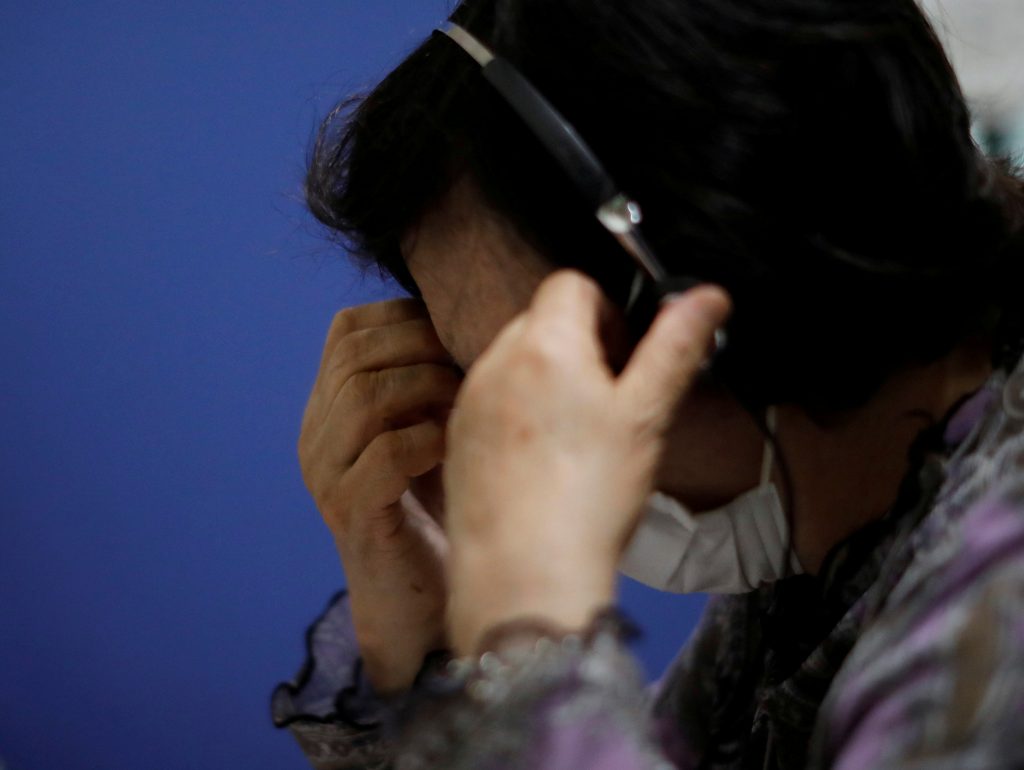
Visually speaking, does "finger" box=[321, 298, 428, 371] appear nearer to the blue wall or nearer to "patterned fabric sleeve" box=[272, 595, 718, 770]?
the blue wall

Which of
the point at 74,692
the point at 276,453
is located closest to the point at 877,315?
the point at 276,453

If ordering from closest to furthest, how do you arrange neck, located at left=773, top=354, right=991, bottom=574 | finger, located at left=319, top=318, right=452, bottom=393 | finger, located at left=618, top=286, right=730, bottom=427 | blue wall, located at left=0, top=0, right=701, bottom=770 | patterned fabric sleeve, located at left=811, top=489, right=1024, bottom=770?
patterned fabric sleeve, located at left=811, top=489, right=1024, bottom=770 < finger, located at left=618, top=286, right=730, bottom=427 < neck, located at left=773, top=354, right=991, bottom=574 < finger, located at left=319, top=318, right=452, bottom=393 < blue wall, located at left=0, top=0, right=701, bottom=770

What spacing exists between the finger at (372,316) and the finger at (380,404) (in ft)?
0.14

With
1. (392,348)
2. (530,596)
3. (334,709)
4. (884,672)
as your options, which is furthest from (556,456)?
(334,709)

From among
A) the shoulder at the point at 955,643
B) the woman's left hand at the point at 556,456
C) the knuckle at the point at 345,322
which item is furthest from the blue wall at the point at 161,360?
the shoulder at the point at 955,643

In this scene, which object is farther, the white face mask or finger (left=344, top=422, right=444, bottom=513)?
finger (left=344, top=422, right=444, bottom=513)

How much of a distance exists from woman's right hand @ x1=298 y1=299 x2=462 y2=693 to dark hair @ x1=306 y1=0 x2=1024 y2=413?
Result: 0.23 metres

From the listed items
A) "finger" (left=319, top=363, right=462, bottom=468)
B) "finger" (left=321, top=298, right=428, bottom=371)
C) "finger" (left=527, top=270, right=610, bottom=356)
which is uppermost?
"finger" (left=527, top=270, right=610, bottom=356)

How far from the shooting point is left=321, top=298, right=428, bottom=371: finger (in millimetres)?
850

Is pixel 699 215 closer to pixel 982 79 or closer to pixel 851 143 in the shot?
pixel 851 143

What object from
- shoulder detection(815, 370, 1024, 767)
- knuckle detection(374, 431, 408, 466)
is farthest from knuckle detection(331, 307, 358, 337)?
shoulder detection(815, 370, 1024, 767)

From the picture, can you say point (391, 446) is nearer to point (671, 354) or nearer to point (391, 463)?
point (391, 463)

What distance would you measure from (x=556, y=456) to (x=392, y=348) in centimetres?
37

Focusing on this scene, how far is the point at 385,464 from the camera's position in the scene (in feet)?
2.80
